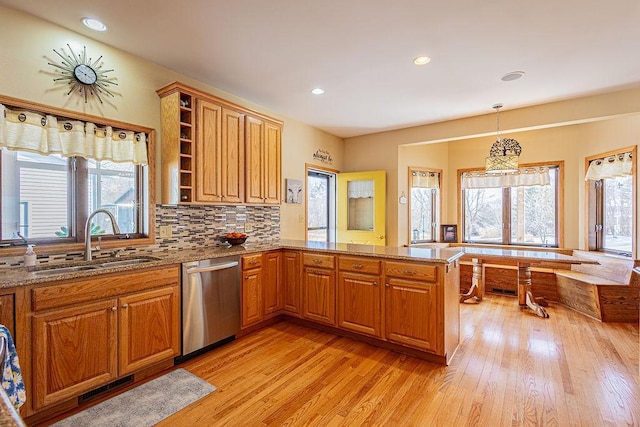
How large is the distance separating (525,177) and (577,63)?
268cm

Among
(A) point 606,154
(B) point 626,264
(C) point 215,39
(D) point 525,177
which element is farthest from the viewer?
(D) point 525,177

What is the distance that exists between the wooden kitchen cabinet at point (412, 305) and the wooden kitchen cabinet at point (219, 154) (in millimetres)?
1778

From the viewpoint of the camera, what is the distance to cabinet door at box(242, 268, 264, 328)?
9.86ft

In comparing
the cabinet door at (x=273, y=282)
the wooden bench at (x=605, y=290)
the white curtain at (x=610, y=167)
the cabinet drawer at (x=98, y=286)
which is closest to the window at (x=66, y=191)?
the cabinet drawer at (x=98, y=286)

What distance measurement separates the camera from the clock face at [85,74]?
234 centimetres

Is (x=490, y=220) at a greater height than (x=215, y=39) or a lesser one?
lesser

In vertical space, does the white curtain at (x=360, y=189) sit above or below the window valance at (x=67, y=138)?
below

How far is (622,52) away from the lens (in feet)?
8.36

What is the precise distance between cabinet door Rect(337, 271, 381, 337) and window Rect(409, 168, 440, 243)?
2563 mm

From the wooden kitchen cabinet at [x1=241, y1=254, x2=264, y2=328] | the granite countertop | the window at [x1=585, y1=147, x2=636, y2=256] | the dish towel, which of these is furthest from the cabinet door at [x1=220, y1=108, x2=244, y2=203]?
the window at [x1=585, y1=147, x2=636, y2=256]

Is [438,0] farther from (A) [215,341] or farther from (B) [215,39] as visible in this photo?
(A) [215,341]

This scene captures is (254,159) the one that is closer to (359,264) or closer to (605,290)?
(359,264)

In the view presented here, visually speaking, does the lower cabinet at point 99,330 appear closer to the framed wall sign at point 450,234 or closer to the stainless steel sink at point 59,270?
the stainless steel sink at point 59,270

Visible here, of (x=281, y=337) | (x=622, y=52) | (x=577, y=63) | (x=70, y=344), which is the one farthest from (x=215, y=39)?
(x=622, y=52)
